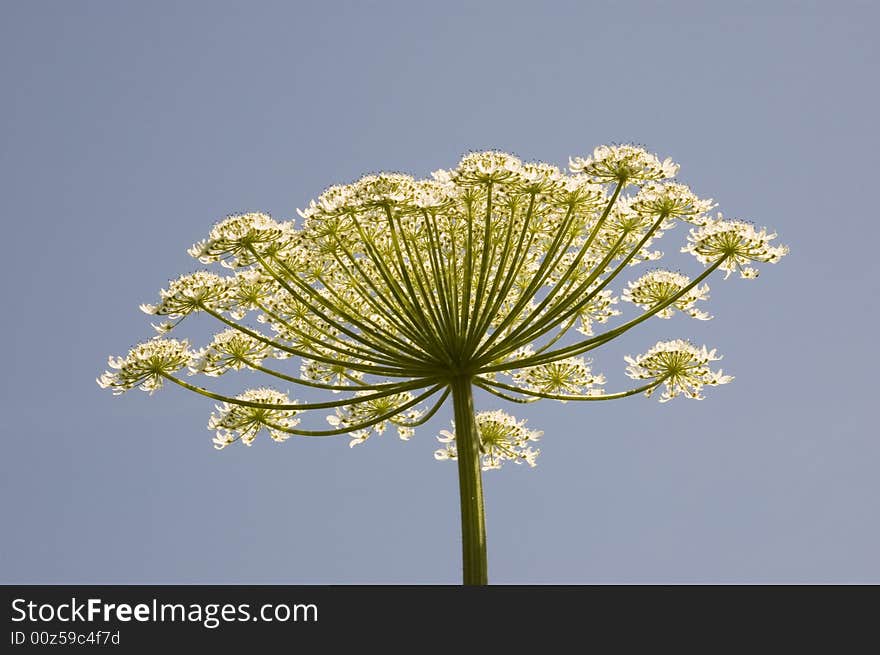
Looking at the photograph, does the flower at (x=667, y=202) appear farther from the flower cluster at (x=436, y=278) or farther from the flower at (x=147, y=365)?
the flower at (x=147, y=365)

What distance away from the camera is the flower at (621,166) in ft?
57.5

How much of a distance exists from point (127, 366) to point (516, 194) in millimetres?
7134

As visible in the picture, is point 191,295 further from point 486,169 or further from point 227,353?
point 486,169

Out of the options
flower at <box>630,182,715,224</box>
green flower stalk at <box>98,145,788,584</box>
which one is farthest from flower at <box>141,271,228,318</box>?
flower at <box>630,182,715,224</box>

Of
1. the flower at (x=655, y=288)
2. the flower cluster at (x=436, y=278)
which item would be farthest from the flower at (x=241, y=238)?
the flower at (x=655, y=288)

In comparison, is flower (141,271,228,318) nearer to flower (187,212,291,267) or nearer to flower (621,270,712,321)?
flower (187,212,291,267)

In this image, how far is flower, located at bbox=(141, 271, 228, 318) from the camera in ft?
61.4

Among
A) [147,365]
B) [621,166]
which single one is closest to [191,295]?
[147,365]

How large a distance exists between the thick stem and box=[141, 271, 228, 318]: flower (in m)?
4.34

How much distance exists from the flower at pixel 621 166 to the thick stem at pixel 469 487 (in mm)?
3807

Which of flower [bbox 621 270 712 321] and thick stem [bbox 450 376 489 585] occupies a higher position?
flower [bbox 621 270 712 321]

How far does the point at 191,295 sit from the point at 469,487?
225 inches
